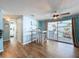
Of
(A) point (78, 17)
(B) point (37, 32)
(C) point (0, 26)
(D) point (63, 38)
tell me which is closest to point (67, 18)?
(A) point (78, 17)

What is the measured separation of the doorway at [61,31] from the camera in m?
7.70

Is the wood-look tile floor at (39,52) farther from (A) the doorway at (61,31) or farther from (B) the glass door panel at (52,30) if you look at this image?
(B) the glass door panel at (52,30)

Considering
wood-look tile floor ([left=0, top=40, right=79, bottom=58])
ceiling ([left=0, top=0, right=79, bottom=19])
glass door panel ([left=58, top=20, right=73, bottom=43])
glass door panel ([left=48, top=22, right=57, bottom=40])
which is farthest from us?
glass door panel ([left=48, top=22, right=57, bottom=40])

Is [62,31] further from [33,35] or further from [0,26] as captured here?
[0,26]

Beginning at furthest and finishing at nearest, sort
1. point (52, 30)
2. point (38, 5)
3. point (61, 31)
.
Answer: point (52, 30) → point (61, 31) → point (38, 5)

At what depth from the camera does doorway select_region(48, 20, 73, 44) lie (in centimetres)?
770

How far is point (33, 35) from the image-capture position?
855 cm

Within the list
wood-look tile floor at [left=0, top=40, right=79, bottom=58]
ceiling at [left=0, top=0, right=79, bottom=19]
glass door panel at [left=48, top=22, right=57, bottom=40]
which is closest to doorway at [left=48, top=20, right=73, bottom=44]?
glass door panel at [left=48, top=22, right=57, bottom=40]

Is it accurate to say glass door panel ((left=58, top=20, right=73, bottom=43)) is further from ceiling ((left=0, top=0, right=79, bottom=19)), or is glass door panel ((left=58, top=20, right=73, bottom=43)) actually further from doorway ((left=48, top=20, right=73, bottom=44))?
ceiling ((left=0, top=0, right=79, bottom=19))

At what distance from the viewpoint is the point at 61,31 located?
337 inches

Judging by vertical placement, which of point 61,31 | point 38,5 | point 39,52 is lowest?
point 39,52

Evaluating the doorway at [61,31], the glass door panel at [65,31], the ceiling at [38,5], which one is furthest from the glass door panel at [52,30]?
the ceiling at [38,5]

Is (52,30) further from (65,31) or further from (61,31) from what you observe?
(65,31)

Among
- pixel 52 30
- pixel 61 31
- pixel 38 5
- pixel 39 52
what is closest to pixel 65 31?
pixel 61 31
